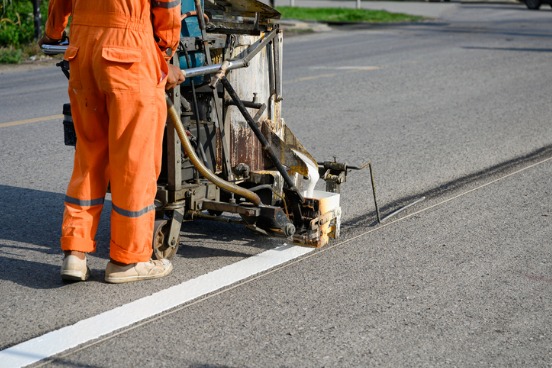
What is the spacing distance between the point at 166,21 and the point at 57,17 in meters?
0.70

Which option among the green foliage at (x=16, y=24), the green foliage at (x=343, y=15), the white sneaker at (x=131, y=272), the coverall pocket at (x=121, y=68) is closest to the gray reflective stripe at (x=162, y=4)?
the coverall pocket at (x=121, y=68)

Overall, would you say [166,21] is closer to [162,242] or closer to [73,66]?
[73,66]

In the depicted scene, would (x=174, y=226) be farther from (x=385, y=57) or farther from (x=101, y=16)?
(x=385, y=57)

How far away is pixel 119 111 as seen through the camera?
4.33 meters

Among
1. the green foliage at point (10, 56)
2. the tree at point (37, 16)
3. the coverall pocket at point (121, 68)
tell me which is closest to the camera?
the coverall pocket at point (121, 68)

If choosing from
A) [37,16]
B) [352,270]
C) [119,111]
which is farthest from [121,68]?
[37,16]

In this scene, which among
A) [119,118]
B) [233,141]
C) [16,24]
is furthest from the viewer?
[16,24]

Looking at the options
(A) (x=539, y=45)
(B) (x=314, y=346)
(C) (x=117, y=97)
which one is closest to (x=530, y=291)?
(B) (x=314, y=346)

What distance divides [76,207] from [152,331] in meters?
0.90

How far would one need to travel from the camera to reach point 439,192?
22.0ft

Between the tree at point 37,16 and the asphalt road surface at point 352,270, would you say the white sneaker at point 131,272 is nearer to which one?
the asphalt road surface at point 352,270

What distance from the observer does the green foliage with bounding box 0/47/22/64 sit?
14.7m

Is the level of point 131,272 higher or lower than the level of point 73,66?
lower

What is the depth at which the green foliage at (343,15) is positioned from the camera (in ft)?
80.5
